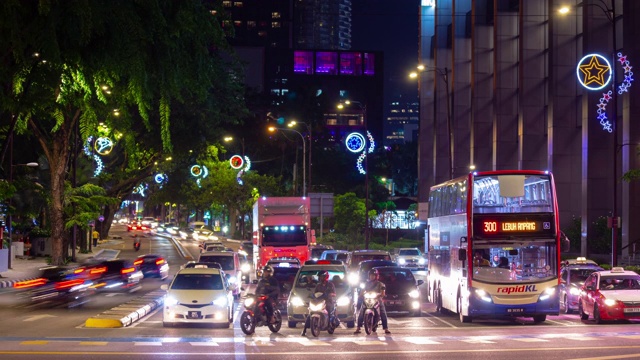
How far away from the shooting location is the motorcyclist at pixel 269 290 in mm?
23531

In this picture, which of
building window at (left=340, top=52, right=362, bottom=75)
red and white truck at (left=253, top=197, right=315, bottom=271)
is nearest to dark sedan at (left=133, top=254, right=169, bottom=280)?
red and white truck at (left=253, top=197, right=315, bottom=271)

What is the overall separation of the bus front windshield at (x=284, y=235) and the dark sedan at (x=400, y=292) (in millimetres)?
18222

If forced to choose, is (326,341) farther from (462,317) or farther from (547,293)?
(547,293)

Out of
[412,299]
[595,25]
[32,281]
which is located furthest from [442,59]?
[412,299]

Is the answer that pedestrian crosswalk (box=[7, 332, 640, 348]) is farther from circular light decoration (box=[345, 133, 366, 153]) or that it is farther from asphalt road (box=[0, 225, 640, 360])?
circular light decoration (box=[345, 133, 366, 153])

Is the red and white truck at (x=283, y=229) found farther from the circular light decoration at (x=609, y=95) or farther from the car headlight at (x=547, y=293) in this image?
the car headlight at (x=547, y=293)

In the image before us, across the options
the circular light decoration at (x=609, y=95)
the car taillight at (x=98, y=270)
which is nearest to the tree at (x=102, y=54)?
the car taillight at (x=98, y=270)

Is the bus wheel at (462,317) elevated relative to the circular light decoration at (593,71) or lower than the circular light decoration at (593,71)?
lower

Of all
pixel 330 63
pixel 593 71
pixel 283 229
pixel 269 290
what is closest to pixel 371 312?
pixel 269 290

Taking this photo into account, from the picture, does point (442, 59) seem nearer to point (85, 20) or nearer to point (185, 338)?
point (185, 338)

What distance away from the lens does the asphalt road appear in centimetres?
1819

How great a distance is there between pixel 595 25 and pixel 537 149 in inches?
509

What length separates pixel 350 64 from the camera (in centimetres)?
19700

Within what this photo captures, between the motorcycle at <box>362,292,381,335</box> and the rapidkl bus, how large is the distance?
3927 millimetres
